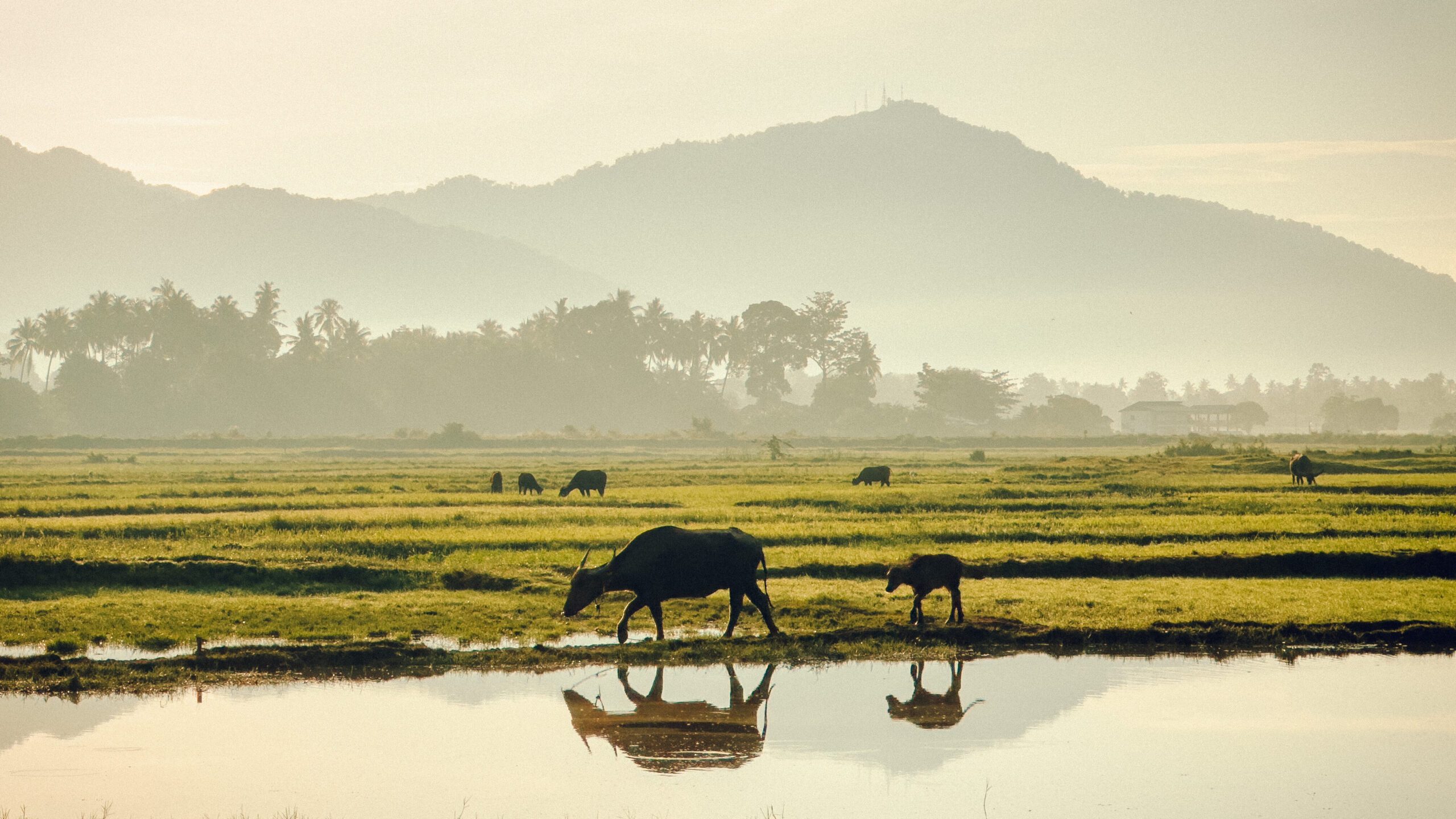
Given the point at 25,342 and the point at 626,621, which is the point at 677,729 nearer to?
the point at 626,621

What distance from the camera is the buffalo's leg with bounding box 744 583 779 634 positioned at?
60.2ft

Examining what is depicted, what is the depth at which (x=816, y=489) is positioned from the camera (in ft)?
151

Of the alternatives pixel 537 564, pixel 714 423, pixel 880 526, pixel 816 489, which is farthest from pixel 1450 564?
pixel 714 423

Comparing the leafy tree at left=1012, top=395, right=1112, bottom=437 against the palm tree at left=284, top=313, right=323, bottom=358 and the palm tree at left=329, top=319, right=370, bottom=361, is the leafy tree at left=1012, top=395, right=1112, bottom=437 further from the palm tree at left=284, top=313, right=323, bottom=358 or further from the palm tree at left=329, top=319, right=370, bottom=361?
the palm tree at left=284, top=313, right=323, bottom=358

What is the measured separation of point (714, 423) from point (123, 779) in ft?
529

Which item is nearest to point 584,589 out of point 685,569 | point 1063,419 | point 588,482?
point 685,569

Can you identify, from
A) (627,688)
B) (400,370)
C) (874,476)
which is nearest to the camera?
(627,688)

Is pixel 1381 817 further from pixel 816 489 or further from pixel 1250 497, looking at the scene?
pixel 816 489

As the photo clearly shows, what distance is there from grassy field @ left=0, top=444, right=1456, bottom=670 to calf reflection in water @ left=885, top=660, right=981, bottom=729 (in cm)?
316

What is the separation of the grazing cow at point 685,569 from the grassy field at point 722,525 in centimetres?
Result: 99

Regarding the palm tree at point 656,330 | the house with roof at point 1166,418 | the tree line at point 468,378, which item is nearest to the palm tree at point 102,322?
the tree line at point 468,378

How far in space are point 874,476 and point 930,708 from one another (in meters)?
34.6

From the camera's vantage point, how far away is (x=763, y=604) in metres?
18.5

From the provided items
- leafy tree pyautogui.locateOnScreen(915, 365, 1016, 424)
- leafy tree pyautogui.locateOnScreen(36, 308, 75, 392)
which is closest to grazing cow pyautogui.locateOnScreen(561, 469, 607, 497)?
leafy tree pyautogui.locateOnScreen(915, 365, 1016, 424)
